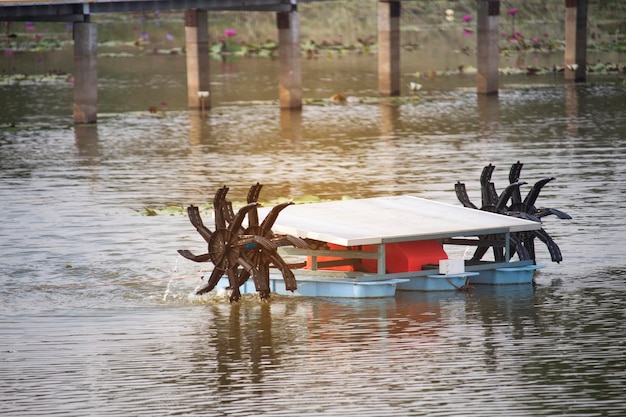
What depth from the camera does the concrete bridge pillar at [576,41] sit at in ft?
272

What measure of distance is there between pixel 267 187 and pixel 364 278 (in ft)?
50.8

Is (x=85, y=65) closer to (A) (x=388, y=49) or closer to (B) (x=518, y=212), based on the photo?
(A) (x=388, y=49)

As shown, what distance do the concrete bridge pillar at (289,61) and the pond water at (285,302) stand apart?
39.0 feet

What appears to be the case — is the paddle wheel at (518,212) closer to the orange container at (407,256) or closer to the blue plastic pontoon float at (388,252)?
the blue plastic pontoon float at (388,252)

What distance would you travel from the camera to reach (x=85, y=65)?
197ft

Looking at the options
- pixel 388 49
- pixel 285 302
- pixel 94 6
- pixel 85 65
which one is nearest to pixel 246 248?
pixel 285 302

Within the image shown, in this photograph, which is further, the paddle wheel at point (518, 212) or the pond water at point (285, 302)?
the paddle wheel at point (518, 212)

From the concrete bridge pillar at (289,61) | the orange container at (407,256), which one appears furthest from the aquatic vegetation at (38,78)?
the orange container at (407,256)

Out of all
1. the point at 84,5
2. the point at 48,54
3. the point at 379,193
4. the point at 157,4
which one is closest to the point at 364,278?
the point at 379,193

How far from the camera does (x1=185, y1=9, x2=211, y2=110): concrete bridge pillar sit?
68.2m

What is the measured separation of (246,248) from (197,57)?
150 feet

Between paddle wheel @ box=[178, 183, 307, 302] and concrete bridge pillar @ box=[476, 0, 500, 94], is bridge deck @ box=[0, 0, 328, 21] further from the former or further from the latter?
paddle wheel @ box=[178, 183, 307, 302]

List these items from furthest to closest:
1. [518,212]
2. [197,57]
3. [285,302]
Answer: [197,57] → [518,212] → [285,302]

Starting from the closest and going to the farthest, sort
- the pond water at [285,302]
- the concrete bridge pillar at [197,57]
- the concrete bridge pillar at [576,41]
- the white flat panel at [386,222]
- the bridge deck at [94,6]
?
1. the pond water at [285,302]
2. the white flat panel at [386,222]
3. the bridge deck at [94,6]
4. the concrete bridge pillar at [197,57]
5. the concrete bridge pillar at [576,41]
